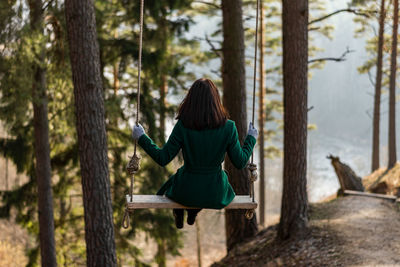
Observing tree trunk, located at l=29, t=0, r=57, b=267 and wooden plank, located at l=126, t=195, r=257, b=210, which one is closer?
wooden plank, located at l=126, t=195, r=257, b=210

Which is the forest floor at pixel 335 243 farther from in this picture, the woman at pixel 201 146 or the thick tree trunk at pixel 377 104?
the thick tree trunk at pixel 377 104

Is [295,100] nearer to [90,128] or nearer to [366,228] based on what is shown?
[366,228]

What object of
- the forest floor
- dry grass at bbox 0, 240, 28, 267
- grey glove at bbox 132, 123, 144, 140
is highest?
grey glove at bbox 132, 123, 144, 140

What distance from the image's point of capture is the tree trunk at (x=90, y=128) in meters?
6.29

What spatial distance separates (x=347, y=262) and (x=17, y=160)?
328 inches

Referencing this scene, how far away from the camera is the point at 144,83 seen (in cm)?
1292

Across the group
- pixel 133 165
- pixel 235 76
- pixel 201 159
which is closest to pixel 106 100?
pixel 235 76

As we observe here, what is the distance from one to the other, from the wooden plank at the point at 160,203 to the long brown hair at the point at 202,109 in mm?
694

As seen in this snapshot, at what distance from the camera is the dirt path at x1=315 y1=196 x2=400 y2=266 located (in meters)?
6.89

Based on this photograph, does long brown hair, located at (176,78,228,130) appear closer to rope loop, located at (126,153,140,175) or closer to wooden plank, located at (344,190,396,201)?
rope loop, located at (126,153,140,175)

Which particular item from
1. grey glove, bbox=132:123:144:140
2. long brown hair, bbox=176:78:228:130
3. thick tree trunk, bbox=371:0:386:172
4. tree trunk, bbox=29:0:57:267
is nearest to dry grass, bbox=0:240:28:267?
tree trunk, bbox=29:0:57:267

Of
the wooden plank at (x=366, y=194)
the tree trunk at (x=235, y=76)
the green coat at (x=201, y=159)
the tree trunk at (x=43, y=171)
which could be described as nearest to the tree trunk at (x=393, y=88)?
the wooden plank at (x=366, y=194)

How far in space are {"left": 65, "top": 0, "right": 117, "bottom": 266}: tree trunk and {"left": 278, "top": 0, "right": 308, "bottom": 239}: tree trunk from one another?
10.6 ft

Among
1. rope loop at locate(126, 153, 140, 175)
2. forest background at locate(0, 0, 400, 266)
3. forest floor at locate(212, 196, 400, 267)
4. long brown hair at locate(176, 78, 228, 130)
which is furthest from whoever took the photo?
forest background at locate(0, 0, 400, 266)
